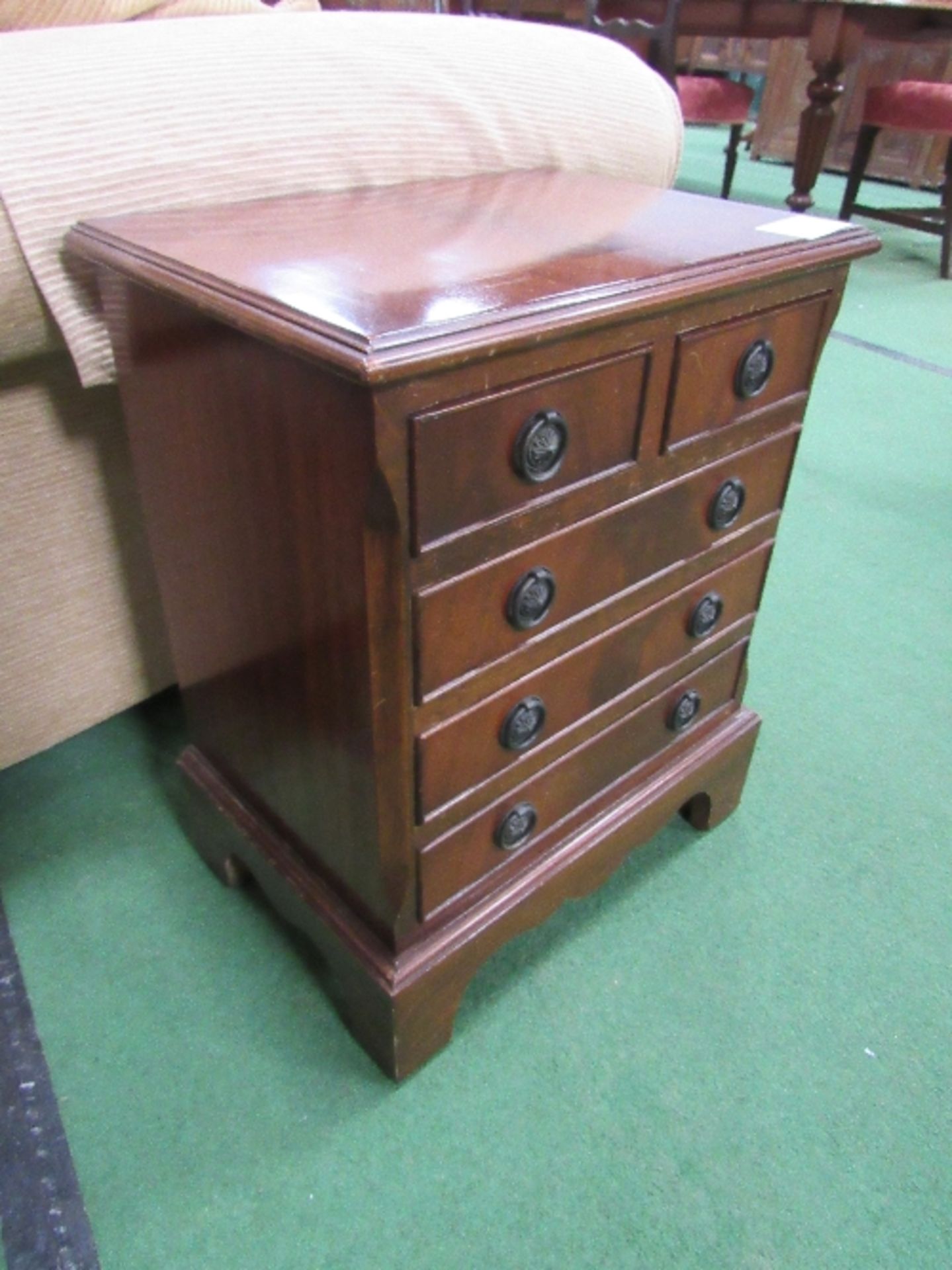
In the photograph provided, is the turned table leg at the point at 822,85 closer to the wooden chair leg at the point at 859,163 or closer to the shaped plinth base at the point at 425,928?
the wooden chair leg at the point at 859,163

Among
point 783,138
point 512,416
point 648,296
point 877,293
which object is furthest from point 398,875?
point 783,138

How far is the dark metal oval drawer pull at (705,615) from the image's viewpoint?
0.94m

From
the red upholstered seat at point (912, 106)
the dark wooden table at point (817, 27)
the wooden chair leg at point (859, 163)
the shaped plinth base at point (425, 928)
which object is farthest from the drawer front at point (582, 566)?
the wooden chair leg at point (859, 163)

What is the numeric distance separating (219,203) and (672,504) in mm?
489

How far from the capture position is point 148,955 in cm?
98

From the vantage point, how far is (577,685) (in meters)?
0.83

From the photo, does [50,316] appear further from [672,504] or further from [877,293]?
[877,293]

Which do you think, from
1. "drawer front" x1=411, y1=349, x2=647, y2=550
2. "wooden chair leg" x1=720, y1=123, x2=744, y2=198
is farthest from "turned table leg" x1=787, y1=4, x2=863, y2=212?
"drawer front" x1=411, y1=349, x2=647, y2=550

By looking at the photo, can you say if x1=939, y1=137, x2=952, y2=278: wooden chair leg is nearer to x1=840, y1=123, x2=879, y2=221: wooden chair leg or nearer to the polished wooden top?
x1=840, y1=123, x2=879, y2=221: wooden chair leg

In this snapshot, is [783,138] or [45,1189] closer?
[45,1189]

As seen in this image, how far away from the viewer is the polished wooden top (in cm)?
55

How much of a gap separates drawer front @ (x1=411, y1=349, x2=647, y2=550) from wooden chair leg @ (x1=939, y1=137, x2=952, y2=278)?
10.4 feet

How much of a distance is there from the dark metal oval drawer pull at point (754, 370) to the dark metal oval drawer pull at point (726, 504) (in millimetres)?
86

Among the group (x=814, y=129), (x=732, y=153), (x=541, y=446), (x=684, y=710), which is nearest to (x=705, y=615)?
(x=684, y=710)
